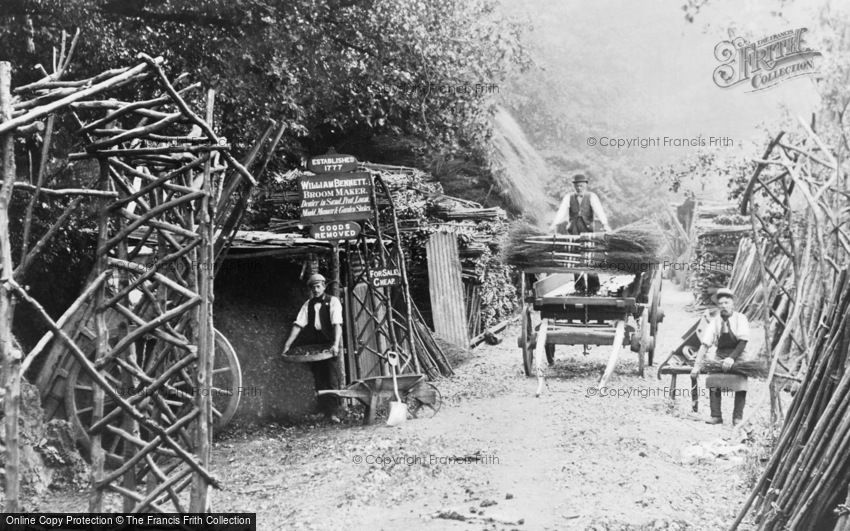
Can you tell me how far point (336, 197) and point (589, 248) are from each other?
3590mm

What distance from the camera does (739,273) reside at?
19.8m

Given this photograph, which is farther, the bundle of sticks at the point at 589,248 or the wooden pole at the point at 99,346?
the bundle of sticks at the point at 589,248

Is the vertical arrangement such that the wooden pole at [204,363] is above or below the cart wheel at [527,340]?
above

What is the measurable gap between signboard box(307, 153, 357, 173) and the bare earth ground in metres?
3.36

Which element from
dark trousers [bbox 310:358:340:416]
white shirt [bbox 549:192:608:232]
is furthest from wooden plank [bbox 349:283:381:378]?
white shirt [bbox 549:192:608:232]

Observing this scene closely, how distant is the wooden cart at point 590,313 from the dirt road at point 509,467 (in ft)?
2.23

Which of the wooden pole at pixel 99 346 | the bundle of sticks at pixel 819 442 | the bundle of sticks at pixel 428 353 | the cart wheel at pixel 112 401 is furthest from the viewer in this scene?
the bundle of sticks at pixel 428 353

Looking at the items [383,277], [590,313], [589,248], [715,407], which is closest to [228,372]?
[383,277]

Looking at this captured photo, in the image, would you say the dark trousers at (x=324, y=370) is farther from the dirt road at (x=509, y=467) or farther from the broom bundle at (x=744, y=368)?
the broom bundle at (x=744, y=368)

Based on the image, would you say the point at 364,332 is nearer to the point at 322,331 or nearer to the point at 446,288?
the point at 322,331

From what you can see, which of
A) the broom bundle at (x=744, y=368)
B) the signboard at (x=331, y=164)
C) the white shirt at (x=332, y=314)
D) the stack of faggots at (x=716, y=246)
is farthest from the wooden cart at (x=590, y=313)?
the stack of faggots at (x=716, y=246)

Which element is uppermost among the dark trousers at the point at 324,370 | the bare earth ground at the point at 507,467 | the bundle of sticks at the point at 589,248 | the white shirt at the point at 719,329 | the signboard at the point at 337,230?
the signboard at the point at 337,230

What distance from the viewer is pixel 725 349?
973 centimetres

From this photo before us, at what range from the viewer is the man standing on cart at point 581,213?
1268 centimetres
